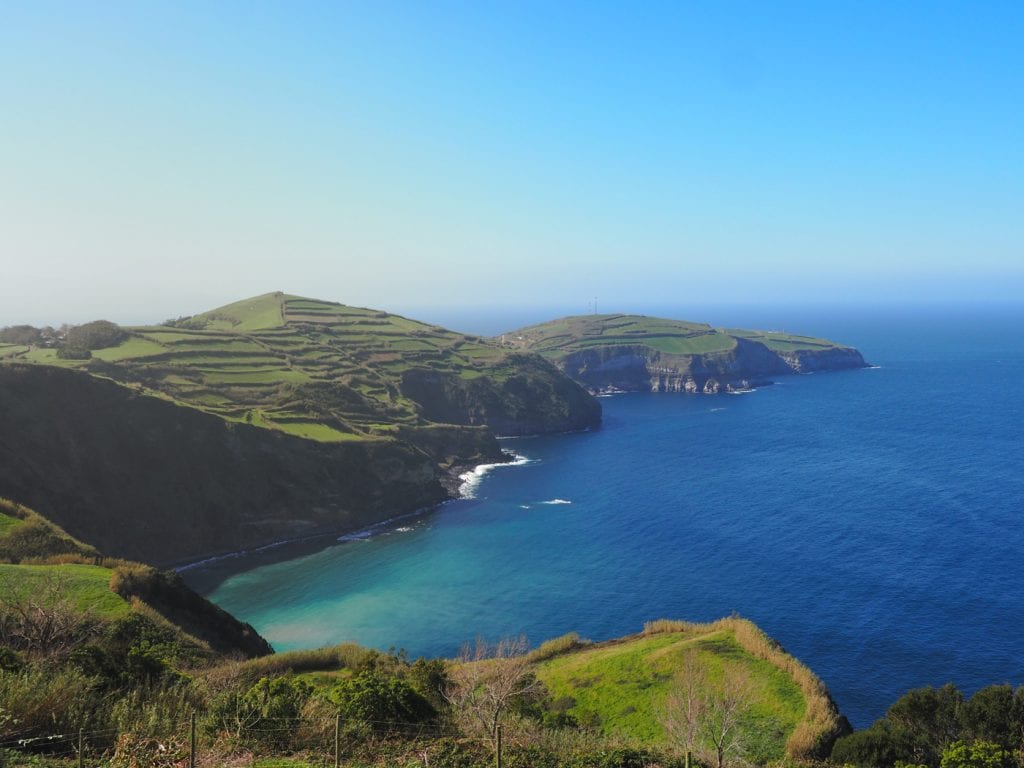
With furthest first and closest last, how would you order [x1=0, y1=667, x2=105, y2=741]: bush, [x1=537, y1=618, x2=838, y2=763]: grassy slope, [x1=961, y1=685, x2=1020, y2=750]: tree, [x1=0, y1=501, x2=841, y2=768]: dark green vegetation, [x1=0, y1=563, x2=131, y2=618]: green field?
[x1=0, y1=563, x2=131, y2=618]: green field, [x1=537, y1=618, x2=838, y2=763]: grassy slope, [x1=961, y1=685, x2=1020, y2=750]: tree, [x1=0, y1=501, x2=841, y2=768]: dark green vegetation, [x1=0, y1=667, x2=105, y2=741]: bush

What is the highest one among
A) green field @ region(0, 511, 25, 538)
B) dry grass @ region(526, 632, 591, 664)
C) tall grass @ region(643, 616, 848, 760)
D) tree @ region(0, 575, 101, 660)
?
tree @ region(0, 575, 101, 660)

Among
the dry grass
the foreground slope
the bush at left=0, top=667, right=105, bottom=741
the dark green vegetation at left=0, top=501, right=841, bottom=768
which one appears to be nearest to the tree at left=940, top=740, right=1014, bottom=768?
the dark green vegetation at left=0, top=501, right=841, bottom=768

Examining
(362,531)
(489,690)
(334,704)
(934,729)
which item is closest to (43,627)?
(334,704)

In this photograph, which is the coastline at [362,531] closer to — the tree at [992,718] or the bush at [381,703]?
the bush at [381,703]

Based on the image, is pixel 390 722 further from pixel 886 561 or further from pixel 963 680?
pixel 886 561

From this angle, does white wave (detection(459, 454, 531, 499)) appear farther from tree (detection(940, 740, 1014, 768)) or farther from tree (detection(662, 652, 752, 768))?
tree (detection(940, 740, 1014, 768))

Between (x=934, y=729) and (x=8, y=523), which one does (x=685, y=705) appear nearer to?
(x=934, y=729)

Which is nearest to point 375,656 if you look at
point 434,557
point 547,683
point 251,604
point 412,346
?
point 547,683
